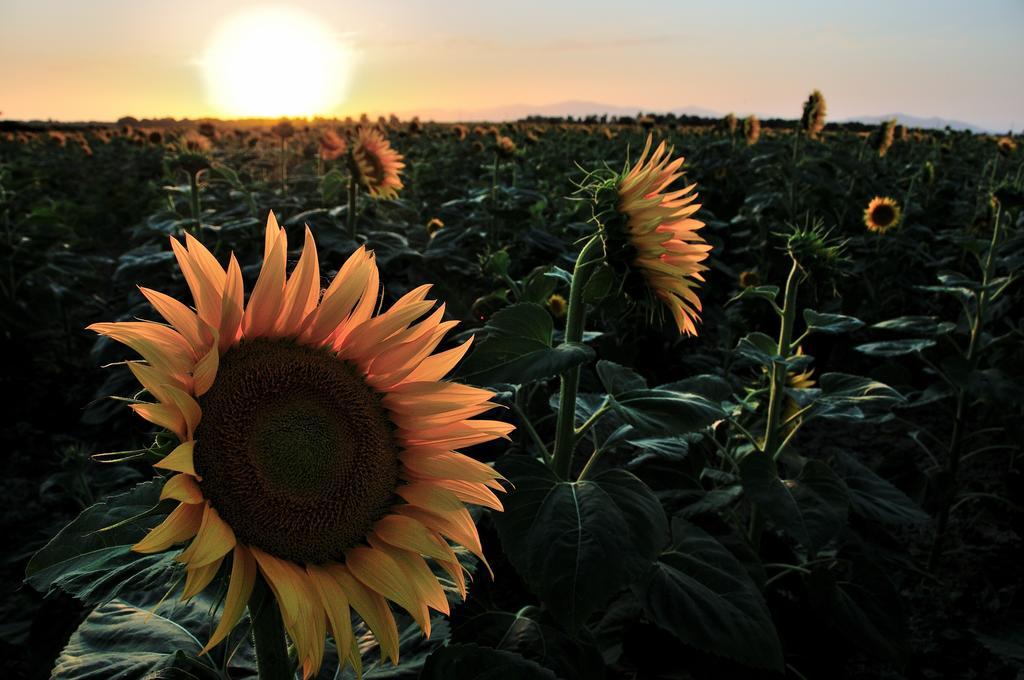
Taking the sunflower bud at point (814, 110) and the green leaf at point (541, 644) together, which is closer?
the green leaf at point (541, 644)

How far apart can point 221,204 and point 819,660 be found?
18.5 feet

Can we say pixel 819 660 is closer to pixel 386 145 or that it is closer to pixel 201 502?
pixel 201 502

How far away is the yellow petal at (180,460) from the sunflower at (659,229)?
0.88 meters

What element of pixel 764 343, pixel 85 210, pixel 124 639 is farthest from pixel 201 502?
pixel 85 210

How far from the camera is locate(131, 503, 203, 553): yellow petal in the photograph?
683mm

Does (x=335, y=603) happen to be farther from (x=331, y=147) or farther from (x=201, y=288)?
(x=331, y=147)

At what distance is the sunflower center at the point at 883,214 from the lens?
5.82 m

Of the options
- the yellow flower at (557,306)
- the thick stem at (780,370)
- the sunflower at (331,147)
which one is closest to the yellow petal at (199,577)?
the thick stem at (780,370)

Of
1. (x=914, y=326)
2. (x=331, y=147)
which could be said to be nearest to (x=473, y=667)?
(x=914, y=326)

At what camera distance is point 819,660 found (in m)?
2.01

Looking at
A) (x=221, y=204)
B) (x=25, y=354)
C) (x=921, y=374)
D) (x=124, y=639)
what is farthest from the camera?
(x=221, y=204)

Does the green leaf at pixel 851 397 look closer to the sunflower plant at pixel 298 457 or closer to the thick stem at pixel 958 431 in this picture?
the thick stem at pixel 958 431

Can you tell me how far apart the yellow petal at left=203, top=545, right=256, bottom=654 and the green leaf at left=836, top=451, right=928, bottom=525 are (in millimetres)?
1671

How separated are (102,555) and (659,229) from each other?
1018 millimetres
